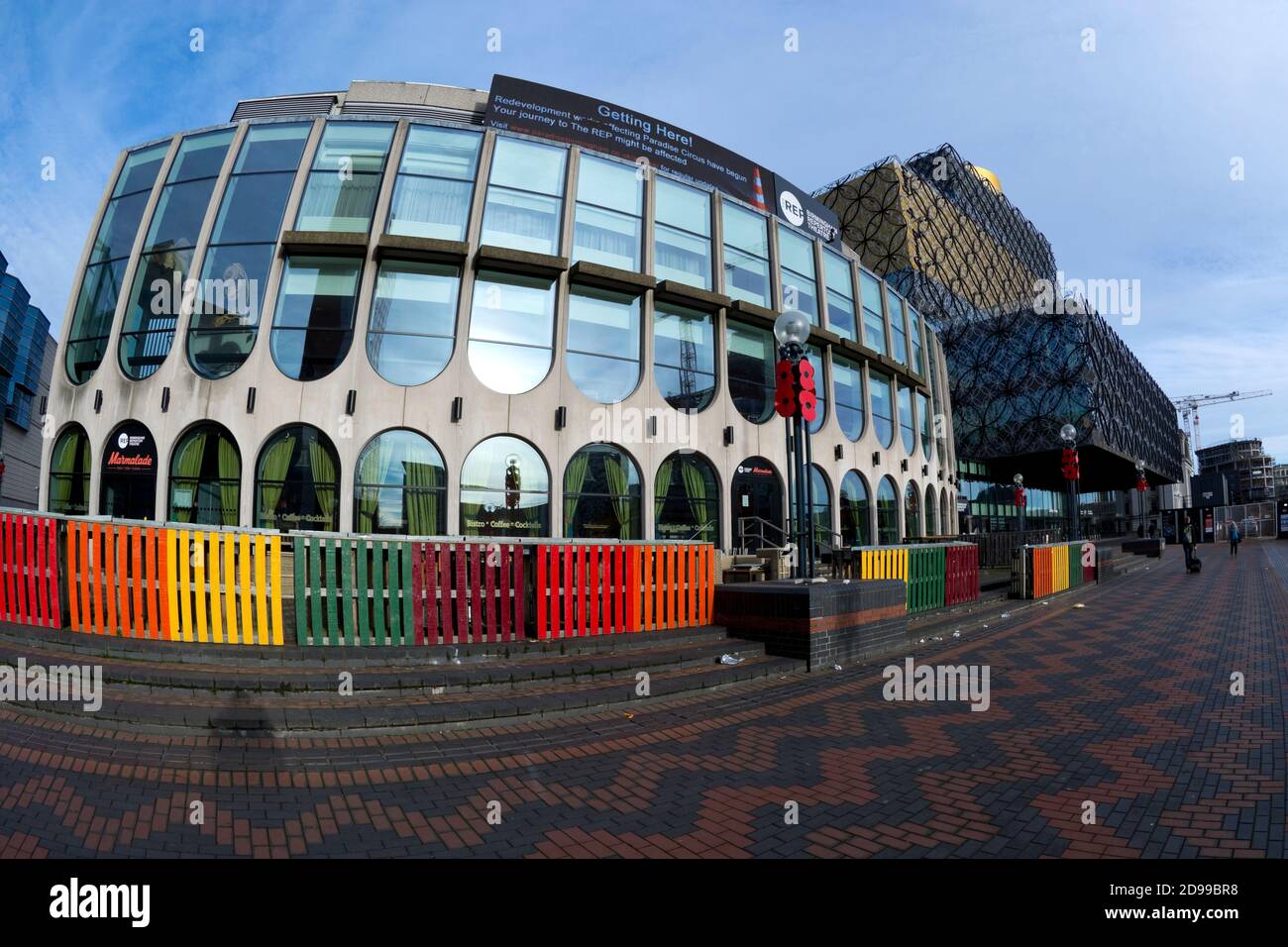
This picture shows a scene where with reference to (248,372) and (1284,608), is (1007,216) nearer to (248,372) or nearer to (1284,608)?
(1284,608)

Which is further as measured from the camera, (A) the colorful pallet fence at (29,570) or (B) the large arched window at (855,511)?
(B) the large arched window at (855,511)

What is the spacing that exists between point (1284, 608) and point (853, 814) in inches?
584

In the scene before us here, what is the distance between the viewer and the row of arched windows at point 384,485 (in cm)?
1383

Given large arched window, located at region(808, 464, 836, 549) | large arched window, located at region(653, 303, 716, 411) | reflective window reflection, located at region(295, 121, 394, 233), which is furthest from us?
large arched window, located at region(808, 464, 836, 549)

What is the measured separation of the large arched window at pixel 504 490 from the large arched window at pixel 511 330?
5.22ft

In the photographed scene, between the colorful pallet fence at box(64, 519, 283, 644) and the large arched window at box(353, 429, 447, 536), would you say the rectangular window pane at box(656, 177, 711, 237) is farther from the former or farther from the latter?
the colorful pallet fence at box(64, 519, 283, 644)

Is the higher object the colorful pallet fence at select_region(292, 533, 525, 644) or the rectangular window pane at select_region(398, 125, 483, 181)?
the rectangular window pane at select_region(398, 125, 483, 181)

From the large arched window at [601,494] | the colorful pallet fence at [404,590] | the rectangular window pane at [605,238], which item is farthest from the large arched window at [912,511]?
the colorful pallet fence at [404,590]

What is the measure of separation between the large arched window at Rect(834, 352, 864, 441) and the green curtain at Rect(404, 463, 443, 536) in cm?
1433

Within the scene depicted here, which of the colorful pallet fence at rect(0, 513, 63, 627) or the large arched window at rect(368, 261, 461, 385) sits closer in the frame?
the colorful pallet fence at rect(0, 513, 63, 627)

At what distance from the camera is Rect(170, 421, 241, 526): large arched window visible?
45.6 ft

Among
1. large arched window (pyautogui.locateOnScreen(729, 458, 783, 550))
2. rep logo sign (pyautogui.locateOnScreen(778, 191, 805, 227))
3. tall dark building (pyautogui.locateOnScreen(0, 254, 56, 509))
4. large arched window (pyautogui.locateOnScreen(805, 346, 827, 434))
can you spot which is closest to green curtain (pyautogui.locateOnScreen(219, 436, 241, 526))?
large arched window (pyautogui.locateOnScreen(729, 458, 783, 550))

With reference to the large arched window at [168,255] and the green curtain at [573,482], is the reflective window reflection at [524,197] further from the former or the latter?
the large arched window at [168,255]

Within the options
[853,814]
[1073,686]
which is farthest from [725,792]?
[1073,686]
